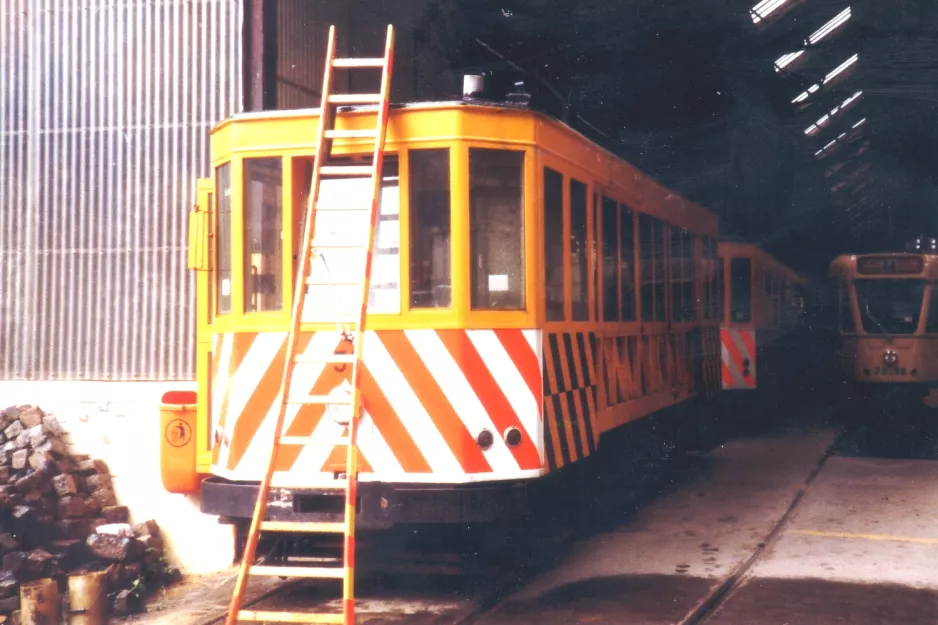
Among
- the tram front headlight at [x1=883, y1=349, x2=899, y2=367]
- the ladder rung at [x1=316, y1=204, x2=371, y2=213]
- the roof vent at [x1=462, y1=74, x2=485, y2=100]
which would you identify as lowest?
the tram front headlight at [x1=883, y1=349, x2=899, y2=367]

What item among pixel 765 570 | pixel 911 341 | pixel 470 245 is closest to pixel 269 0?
pixel 470 245

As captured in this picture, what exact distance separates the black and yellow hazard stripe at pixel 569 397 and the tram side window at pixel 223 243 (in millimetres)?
1938

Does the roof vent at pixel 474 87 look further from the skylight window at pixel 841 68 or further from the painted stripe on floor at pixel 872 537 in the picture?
the skylight window at pixel 841 68

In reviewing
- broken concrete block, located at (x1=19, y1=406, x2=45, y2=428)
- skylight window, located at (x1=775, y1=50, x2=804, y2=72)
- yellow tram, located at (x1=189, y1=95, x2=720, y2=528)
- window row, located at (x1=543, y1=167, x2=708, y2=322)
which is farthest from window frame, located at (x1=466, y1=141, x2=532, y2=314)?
skylight window, located at (x1=775, y1=50, x2=804, y2=72)

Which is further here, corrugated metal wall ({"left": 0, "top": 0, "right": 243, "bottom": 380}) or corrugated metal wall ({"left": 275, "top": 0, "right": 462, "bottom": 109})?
corrugated metal wall ({"left": 275, "top": 0, "right": 462, "bottom": 109})

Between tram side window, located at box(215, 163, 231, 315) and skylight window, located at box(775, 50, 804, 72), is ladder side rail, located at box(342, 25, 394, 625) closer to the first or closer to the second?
tram side window, located at box(215, 163, 231, 315)

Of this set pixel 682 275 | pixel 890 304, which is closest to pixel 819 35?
pixel 890 304

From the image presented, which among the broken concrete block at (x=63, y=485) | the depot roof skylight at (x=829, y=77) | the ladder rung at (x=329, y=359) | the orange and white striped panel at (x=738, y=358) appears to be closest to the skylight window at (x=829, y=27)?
the depot roof skylight at (x=829, y=77)

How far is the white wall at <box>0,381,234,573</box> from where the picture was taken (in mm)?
7781

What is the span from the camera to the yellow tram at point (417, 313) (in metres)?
5.80

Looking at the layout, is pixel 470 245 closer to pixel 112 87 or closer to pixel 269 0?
pixel 269 0

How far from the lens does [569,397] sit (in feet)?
21.7

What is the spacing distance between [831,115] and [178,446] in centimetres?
1673

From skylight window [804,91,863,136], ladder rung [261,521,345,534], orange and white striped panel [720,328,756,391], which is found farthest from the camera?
skylight window [804,91,863,136]
